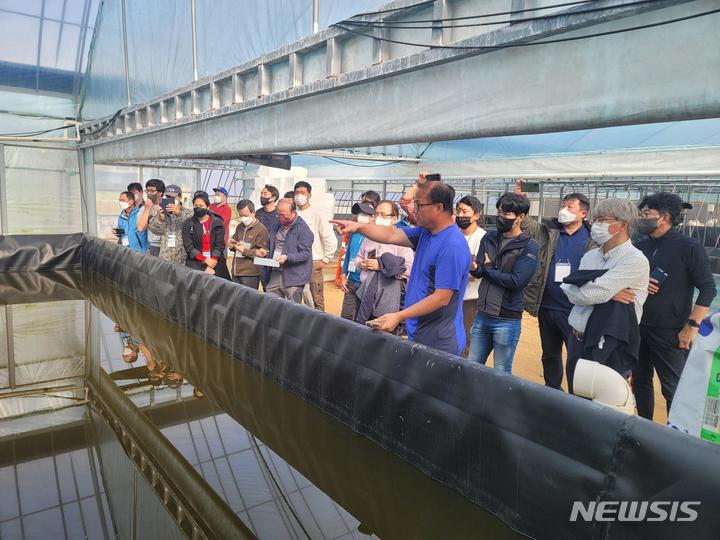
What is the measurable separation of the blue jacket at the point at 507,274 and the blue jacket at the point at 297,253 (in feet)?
7.61

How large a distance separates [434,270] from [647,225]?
1588 millimetres

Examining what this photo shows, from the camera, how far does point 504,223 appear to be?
137 inches

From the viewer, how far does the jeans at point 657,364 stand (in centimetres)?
323

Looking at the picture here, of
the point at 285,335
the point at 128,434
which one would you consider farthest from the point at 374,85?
the point at 128,434

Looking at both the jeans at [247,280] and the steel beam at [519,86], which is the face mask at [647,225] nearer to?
the steel beam at [519,86]

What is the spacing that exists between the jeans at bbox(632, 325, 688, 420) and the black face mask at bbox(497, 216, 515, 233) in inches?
44.3

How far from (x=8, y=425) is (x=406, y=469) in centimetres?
315

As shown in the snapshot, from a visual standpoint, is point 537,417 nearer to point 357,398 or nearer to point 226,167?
point 357,398

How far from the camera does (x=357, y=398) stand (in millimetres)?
3443

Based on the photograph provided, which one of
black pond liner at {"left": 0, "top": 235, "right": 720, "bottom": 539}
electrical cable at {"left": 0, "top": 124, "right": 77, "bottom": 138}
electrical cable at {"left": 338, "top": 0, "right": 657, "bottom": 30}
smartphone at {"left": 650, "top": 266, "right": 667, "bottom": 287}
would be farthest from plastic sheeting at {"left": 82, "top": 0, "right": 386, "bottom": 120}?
smartphone at {"left": 650, "top": 266, "right": 667, "bottom": 287}

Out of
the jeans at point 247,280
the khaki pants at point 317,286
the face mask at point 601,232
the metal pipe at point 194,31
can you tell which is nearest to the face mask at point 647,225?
the face mask at point 601,232

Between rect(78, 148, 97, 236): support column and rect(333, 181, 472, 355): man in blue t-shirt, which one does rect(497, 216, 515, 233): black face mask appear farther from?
rect(78, 148, 97, 236): support column

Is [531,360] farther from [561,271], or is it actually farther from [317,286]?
[317,286]

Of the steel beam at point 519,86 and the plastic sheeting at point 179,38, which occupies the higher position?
the plastic sheeting at point 179,38
